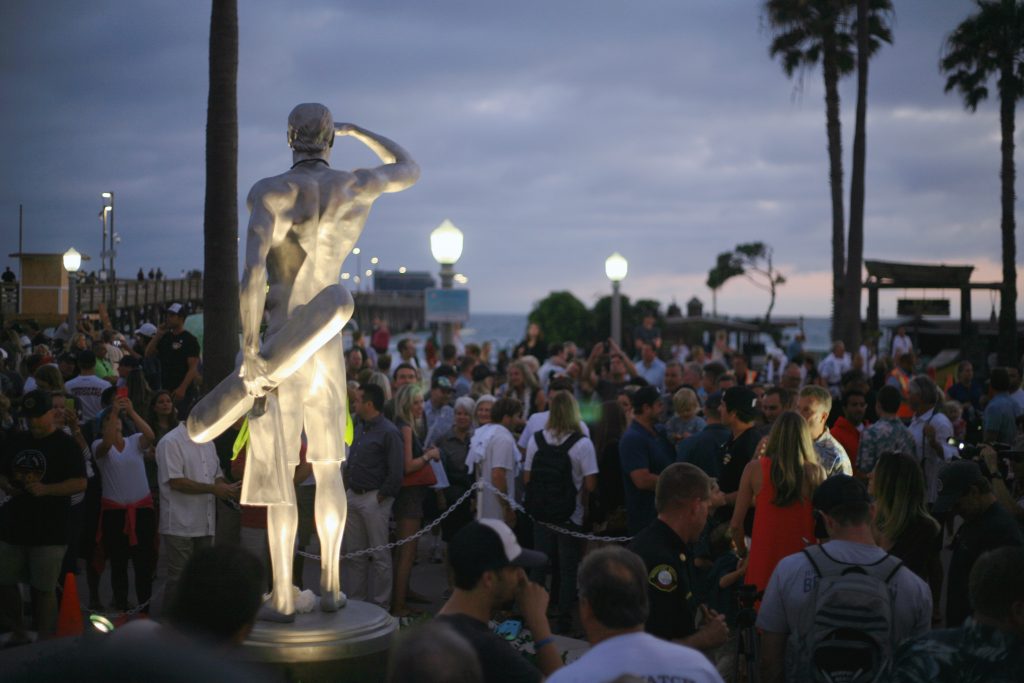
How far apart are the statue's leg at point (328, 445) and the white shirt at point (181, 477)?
2.43 metres

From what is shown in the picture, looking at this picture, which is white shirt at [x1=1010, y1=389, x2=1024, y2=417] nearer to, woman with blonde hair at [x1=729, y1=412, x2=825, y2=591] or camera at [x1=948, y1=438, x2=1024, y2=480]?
camera at [x1=948, y1=438, x2=1024, y2=480]

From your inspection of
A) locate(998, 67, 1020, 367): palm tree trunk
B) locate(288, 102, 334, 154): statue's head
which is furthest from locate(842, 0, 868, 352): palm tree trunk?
locate(288, 102, 334, 154): statue's head

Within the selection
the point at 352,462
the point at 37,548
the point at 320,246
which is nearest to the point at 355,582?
the point at 352,462

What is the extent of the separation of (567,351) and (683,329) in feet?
63.1

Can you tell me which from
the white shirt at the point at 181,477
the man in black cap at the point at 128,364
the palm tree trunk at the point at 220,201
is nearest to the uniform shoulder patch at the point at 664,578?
the white shirt at the point at 181,477

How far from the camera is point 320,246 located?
23.3 ft

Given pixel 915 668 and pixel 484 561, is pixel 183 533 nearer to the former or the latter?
pixel 484 561

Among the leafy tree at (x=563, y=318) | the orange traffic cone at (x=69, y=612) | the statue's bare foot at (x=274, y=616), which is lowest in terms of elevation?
the orange traffic cone at (x=69, y=612)

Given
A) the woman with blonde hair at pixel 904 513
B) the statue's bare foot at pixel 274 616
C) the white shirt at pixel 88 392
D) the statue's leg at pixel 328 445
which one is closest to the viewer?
the woman with blonde hair at pixel 904 513

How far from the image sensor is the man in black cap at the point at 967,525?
5.88 metres

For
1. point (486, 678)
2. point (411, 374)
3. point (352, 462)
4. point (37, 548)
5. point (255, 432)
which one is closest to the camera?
point (486, 678)

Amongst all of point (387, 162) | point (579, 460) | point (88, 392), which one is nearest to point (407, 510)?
point (579, 460)

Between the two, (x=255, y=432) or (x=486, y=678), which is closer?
(x=486, y=678)

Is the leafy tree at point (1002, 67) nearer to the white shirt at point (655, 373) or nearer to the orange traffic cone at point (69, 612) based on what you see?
the white shirt at point (655, 373)
